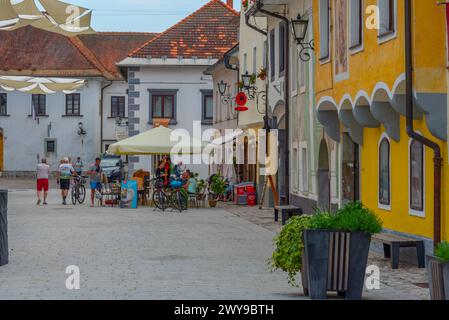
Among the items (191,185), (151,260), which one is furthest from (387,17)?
(191,185)

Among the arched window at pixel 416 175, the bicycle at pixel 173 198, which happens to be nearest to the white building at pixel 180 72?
the bicycle at pixel 173 198

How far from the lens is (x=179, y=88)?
2256 inches

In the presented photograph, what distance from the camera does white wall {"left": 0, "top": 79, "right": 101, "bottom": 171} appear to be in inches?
2906

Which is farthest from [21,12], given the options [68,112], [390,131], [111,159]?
[68,112]

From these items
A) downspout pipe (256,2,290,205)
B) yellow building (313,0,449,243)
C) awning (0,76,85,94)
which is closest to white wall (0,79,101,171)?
awning (0,76,85,94)

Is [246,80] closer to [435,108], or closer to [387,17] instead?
[387,17]

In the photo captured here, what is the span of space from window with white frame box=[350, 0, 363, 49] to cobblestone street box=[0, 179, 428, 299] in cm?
370

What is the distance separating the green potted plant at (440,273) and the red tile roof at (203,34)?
47.5 m

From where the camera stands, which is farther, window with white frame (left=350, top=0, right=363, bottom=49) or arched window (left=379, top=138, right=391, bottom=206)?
arched window (left=379, top=138, right=391, bottom=206)

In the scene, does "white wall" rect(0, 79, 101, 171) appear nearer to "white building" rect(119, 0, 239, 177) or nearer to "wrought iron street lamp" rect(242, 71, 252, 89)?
"white building" rect(119, 0, 239, 177)

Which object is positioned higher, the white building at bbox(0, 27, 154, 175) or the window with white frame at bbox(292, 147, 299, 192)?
the white building at bbox(0, 27, 154, 175)

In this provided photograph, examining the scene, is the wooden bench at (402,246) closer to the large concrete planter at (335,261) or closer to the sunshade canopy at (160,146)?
the large concrete planter at (335,261)
